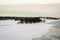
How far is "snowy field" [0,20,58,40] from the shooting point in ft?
3.38

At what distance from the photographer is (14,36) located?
1031 mm

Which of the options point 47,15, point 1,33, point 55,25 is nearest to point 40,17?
point 47,15

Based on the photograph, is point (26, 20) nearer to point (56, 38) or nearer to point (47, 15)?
point (47, 15)

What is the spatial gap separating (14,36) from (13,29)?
77 mm

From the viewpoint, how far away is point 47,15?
1.10 meters

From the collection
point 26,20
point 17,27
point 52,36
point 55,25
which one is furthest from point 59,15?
point 17,27

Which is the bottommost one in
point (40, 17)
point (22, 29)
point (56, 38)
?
point (56, 38)

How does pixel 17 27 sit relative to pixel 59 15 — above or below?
below

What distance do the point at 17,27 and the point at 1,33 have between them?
0.60ft

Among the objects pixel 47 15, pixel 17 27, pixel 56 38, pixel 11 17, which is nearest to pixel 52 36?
pixel 56 38

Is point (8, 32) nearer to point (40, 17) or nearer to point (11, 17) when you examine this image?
point (11, 17)

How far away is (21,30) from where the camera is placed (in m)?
1.05

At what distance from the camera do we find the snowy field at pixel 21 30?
1031mm

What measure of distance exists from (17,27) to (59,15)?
19.6 inches
